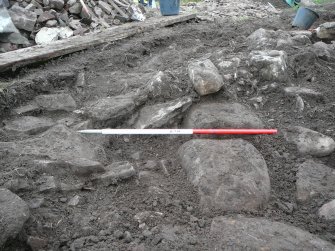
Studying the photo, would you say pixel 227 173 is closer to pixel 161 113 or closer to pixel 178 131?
pixel 178 131

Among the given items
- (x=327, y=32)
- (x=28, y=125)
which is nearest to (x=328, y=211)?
(x=28, y=125)

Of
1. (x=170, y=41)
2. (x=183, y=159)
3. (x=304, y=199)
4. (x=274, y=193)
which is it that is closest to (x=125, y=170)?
(x=183, y=159)

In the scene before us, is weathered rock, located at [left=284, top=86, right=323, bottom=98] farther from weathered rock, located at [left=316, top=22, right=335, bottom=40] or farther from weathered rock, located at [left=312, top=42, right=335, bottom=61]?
weathered rock, located at [left=316, top=22, right=335, bottom=40]

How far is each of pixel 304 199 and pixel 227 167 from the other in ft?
1.79

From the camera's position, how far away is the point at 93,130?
2834 millimetres

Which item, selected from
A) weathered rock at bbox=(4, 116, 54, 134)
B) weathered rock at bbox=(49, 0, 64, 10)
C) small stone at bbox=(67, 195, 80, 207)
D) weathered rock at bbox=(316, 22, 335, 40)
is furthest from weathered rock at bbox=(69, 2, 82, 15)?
small stone at bbox=(67, 195, 80, 207)

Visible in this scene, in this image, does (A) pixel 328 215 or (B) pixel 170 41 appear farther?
(B) pixel 170 41

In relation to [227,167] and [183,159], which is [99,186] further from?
[227,167]

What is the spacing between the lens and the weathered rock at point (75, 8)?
225 inches

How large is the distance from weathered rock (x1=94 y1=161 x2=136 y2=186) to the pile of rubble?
9.82 ft

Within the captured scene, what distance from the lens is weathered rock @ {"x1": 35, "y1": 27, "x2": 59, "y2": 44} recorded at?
495 centimetres

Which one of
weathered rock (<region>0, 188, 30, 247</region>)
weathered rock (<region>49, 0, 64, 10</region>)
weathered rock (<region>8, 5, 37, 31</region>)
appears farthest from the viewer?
weathered rock (<region>49, 0, 64, 10</region>)

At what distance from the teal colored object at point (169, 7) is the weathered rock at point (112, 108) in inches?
155

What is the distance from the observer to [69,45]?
4422 millimetres
